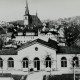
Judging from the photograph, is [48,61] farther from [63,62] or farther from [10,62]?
[10,62]

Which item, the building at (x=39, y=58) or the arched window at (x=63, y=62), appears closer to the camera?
the building at (x=39, y=58)

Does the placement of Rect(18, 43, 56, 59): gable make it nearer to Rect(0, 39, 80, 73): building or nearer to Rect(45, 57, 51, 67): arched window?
Rect(0, 39, 80, 73): building

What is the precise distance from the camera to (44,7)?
18.8 metres

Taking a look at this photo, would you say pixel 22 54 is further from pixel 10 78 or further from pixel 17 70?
pixel 10 78

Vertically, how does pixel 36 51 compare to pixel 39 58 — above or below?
above

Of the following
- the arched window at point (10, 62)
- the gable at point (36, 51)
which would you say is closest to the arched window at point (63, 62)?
the gable at point (36, 51)

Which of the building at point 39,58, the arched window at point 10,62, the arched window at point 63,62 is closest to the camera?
the building at point 39,58

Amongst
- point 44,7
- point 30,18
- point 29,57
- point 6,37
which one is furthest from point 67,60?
point 30,18

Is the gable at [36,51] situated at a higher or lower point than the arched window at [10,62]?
higher

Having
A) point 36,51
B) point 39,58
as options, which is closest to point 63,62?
point 39,58

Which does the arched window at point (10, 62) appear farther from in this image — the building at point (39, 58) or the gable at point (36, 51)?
the gable at point (36, 51)

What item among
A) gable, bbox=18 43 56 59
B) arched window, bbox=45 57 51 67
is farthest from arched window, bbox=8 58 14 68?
arched window, bbox=45 57 51 67

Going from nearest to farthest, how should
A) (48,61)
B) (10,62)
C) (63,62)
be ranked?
(48,61), (63,62), (10,62)

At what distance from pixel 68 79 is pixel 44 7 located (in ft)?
16.7
